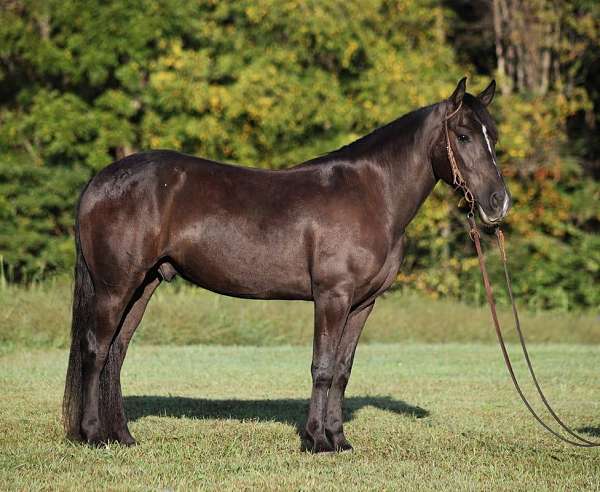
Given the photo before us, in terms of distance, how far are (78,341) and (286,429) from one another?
1747 mm

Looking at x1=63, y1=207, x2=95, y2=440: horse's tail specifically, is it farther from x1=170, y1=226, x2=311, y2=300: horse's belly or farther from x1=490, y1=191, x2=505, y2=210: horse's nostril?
x1=490, y1=191, x2=505, y2=210: horse's nostril

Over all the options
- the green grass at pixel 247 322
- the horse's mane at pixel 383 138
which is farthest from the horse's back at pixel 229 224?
the green grass at pixel 247 322

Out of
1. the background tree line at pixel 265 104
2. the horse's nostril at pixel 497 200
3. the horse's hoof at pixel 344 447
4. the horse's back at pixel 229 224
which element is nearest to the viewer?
the horse's nostril at pixel 497 200

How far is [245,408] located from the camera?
868 cm

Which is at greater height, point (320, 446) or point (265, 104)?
point (265, 104)

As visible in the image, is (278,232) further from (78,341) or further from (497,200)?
(78,341)

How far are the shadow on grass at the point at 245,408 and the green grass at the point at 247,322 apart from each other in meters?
5.07

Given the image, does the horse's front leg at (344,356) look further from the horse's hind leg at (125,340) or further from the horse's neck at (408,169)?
the horse's hind leg at (125,340)

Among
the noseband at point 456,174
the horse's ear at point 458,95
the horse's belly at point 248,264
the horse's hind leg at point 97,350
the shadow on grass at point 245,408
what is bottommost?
the shadow on grass at point 245,408

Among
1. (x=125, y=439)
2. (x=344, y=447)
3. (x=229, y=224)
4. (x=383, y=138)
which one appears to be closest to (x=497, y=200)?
(x=383, y=138)

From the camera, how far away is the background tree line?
66.4 ft

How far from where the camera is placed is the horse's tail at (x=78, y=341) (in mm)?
6715

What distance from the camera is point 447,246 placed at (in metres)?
21.7

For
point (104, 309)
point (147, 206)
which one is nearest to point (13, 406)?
point (104, 309)
